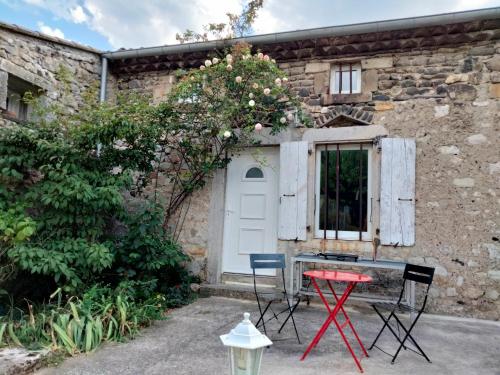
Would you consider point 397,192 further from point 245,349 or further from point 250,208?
point 245,349

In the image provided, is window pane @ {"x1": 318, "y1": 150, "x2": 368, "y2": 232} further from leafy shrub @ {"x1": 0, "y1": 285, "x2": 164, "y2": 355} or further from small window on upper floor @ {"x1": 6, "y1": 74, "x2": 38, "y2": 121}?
small window on upper floor @ {"x1": 6, "y1": 74, "x2": 38, "y2": 121}

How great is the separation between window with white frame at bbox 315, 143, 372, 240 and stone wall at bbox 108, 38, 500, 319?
23 cm

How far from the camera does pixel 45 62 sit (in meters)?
5.41

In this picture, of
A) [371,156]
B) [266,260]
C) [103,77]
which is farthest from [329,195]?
[103,77]

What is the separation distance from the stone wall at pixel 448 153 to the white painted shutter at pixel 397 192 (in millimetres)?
111

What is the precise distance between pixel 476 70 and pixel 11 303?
6295mm

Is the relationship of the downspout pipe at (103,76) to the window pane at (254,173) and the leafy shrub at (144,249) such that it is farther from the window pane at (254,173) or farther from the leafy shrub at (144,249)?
the window pane at (254,173)

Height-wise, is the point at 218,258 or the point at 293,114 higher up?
the point at 293,114

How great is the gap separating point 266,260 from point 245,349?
7.57ft

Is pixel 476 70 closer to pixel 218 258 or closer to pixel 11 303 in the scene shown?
pixel 218 258

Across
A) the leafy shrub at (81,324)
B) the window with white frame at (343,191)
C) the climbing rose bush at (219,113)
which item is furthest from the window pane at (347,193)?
the leafy shrub at (81,324)

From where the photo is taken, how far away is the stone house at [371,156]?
184 inches

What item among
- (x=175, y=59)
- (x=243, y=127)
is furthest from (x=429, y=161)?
(x=175, y=59)

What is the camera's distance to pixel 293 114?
536 centimetres
